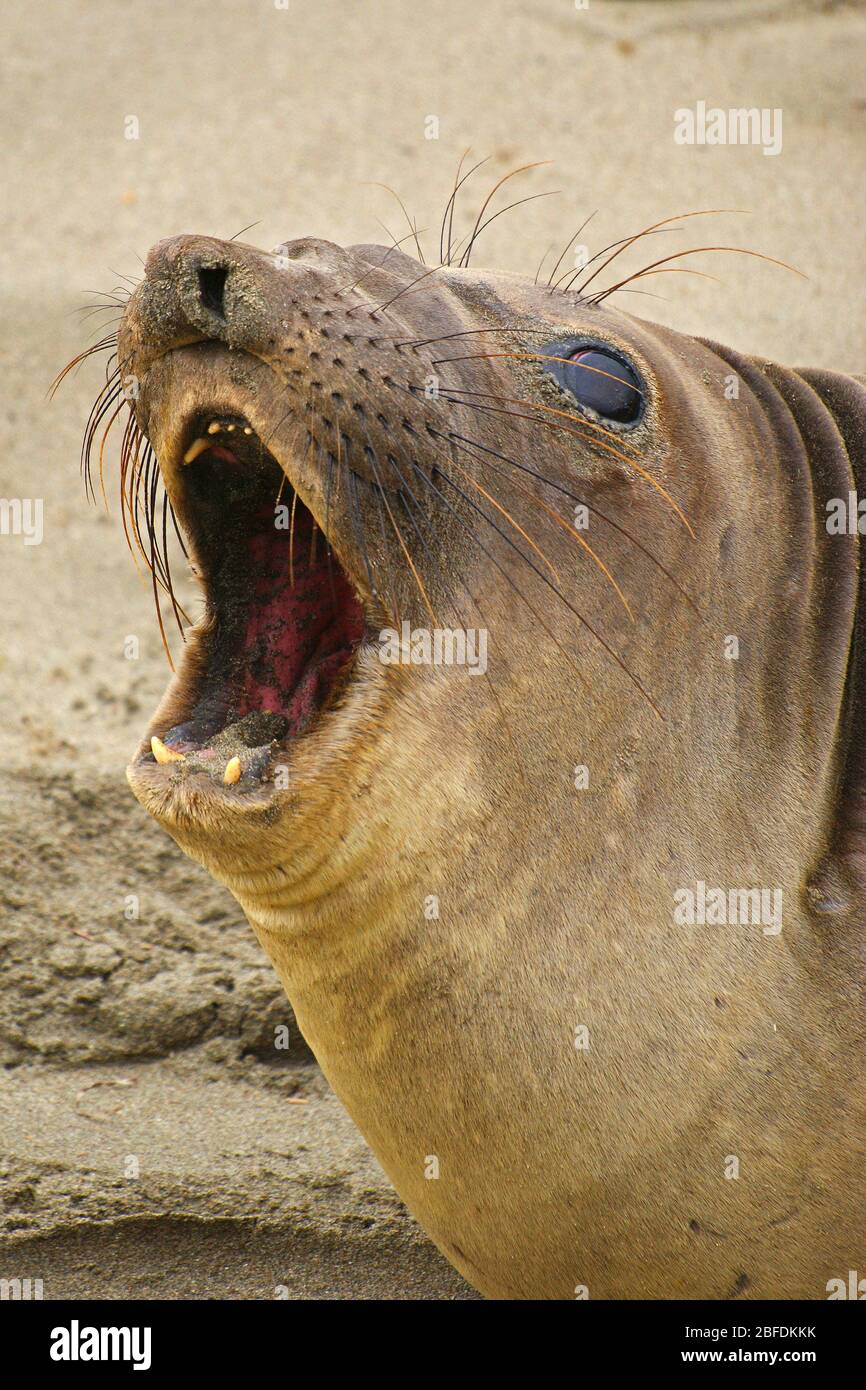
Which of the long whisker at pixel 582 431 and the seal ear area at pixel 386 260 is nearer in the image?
the long whisker at pixel 582 431

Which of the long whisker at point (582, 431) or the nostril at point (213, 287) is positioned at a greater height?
the nostril at point (213, 287)

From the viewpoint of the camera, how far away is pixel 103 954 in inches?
175

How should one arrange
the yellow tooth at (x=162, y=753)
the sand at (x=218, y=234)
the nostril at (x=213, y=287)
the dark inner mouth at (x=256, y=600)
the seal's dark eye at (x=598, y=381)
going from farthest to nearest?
the sand at (x=218, y=234), the seal's dark eye at (x=598, y=381), the dark inner mouth at (x=256, y=600), the yellow tooth at (x=162, y=753), the nostril at (x=213, y=287)

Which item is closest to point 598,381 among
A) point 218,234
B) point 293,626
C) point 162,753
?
point 293,626

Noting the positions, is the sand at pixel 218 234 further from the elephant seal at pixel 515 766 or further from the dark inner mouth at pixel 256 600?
the dark inner mouth at pixel 256 600

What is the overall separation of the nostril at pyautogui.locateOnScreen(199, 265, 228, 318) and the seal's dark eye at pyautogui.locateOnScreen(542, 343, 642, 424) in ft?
2.20

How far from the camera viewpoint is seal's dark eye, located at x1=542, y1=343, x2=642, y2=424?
3.12 metres

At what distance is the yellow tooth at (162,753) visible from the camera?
9.38 ft

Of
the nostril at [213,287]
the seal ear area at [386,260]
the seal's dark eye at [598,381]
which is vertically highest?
the seal ear area at [386,260]

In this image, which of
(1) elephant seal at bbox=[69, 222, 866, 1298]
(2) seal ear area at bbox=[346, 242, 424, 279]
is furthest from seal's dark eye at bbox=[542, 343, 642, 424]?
(2) seal ear area at bbox=[346, 242, 424, 279]

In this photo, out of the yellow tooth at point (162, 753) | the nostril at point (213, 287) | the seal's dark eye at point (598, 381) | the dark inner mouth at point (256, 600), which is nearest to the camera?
the nostril at point (213, 287)

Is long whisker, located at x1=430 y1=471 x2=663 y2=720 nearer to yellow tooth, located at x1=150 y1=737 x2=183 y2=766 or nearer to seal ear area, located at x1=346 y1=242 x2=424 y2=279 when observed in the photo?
seal ear area, located at x1=346 y1=242 x2=424 y2=279

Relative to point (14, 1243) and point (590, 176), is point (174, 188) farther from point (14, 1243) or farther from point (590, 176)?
point (14, 1243)

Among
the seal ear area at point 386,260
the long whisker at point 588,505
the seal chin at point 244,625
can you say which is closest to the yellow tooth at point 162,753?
the seal chin at point 244,625
